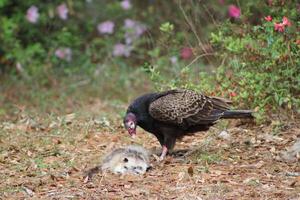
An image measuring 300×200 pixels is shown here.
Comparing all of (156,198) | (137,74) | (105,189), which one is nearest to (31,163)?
(105,189)

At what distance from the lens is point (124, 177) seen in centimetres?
566

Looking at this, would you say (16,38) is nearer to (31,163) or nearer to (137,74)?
(137,74)

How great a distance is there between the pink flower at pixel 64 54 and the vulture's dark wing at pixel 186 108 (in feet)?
18.2

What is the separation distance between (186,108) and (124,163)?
819 mm

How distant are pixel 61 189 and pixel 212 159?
140cm

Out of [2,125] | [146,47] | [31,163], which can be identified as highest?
[31,163]

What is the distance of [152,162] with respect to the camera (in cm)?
622

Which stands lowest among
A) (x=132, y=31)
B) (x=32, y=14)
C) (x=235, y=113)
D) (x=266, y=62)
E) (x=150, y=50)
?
(x=150, y=50)

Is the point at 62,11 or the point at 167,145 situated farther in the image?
the point at 62,11

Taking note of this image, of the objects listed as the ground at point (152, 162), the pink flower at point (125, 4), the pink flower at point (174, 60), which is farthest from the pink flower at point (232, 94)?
the pink flower at point (125, 4)

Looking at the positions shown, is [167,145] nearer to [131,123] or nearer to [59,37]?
[131,123]

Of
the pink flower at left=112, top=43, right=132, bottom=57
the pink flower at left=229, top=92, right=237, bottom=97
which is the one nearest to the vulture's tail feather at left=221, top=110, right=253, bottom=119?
the pink flower at left=229, top=92, right=237, bottom=97

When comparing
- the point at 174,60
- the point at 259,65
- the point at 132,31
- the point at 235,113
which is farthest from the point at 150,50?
the point at 235,113

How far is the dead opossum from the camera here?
18.9 ft
